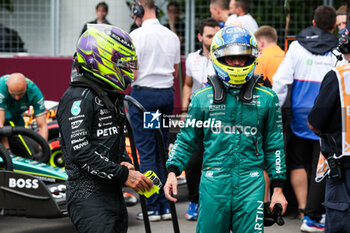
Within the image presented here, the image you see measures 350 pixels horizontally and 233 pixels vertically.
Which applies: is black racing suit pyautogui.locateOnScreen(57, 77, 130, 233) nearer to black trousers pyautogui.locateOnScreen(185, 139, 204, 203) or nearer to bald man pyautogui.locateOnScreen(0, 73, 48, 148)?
black trousers pyautogui.locateOnScreen(185, 139, 204, 203)

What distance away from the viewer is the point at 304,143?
769 centimetres

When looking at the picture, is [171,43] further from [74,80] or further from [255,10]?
[255,10]

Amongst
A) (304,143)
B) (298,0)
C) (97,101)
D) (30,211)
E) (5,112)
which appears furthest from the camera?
(298,0)

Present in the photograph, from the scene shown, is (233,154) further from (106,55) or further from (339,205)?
(106,55)

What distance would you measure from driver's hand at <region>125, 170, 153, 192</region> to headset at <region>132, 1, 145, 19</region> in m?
4.13

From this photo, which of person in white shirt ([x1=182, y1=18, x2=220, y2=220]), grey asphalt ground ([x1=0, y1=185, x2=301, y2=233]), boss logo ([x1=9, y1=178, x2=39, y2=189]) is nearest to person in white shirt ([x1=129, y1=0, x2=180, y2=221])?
grey asphalt ground ([x1=0, y1=185, x2=301, y2=233])

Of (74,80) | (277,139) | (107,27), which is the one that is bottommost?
(277,139)

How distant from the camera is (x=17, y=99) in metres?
8.43

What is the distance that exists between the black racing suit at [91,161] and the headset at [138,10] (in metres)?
3.91

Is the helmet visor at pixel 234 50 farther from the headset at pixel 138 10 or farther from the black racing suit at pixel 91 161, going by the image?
the headset at pixel 138 10

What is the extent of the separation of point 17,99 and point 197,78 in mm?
2135

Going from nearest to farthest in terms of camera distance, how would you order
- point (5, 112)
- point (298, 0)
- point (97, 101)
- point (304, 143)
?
point (97, 101) → point (304, 143) → point (5, 112) → point (298, 0)

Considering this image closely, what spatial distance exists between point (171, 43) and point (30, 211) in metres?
2.49

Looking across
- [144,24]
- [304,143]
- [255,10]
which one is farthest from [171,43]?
[255,10]
